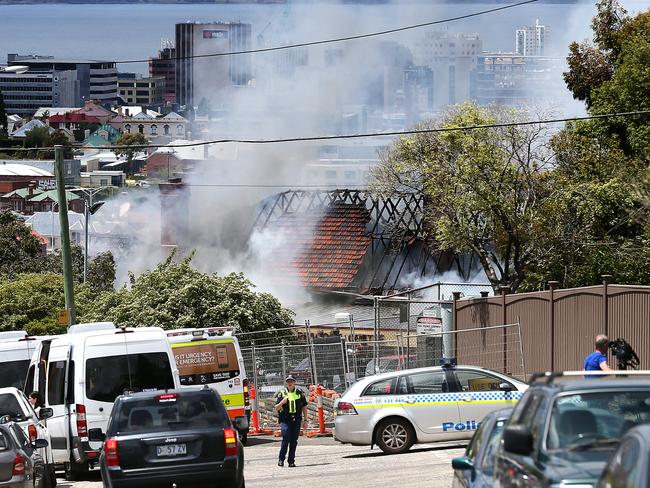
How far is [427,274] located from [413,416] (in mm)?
64450

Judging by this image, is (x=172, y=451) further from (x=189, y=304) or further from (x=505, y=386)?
(x=189, y=304)

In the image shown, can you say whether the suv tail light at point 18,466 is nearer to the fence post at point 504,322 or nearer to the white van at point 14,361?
the white van at point 14,361

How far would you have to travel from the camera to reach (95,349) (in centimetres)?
2019

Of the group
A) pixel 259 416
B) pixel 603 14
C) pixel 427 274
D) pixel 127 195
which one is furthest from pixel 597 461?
pixel 127 195

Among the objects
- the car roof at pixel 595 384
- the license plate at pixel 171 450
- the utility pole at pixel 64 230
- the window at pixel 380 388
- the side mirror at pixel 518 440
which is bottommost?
the license plate at pixel 171 450

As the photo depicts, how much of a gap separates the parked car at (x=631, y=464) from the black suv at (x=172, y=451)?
759 cm

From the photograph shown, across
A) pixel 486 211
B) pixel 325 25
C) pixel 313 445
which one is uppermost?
pixel 325 25

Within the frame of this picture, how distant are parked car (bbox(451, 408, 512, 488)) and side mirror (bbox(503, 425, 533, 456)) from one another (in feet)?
4.29

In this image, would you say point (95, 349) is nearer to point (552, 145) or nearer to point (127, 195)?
point (552, 145)

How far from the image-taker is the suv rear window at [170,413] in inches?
581

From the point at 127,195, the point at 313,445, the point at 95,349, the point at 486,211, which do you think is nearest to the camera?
the point at 95,349

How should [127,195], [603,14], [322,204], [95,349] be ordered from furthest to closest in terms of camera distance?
[127,195] < [322,204] < [603,14] < [95,349]

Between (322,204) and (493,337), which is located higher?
(322,204)

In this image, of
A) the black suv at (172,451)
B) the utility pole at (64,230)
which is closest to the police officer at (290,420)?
the black suv at (172,451)
